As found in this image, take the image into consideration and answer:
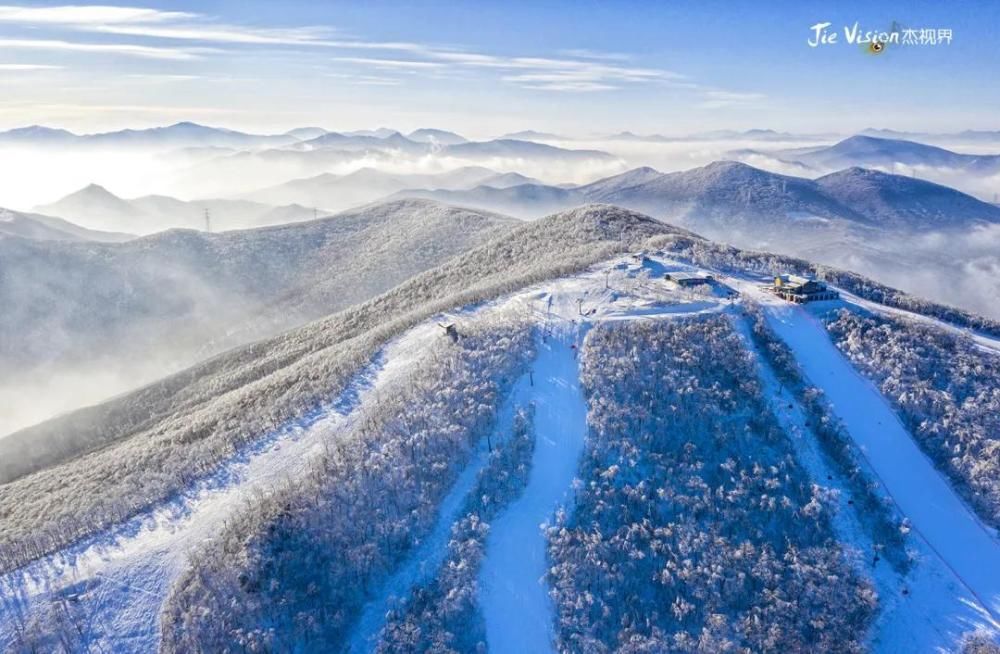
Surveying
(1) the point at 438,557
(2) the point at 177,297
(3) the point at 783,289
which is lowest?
(2) the point at 177,297

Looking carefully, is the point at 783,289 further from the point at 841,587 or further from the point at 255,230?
the point at 255,230

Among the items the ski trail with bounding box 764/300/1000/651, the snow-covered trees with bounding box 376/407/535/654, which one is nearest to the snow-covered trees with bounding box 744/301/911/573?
the ski trail with bounding box 764/300/1000/651

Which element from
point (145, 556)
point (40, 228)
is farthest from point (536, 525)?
point (40, 228)

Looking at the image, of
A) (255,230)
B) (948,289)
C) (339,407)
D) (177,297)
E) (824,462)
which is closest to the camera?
(824,462)

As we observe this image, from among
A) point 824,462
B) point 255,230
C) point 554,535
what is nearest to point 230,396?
point 554,535

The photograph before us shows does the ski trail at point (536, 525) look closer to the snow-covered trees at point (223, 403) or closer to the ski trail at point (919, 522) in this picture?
the snow-covered trees at point (223, 403)

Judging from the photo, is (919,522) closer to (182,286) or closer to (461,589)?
(461,589)
